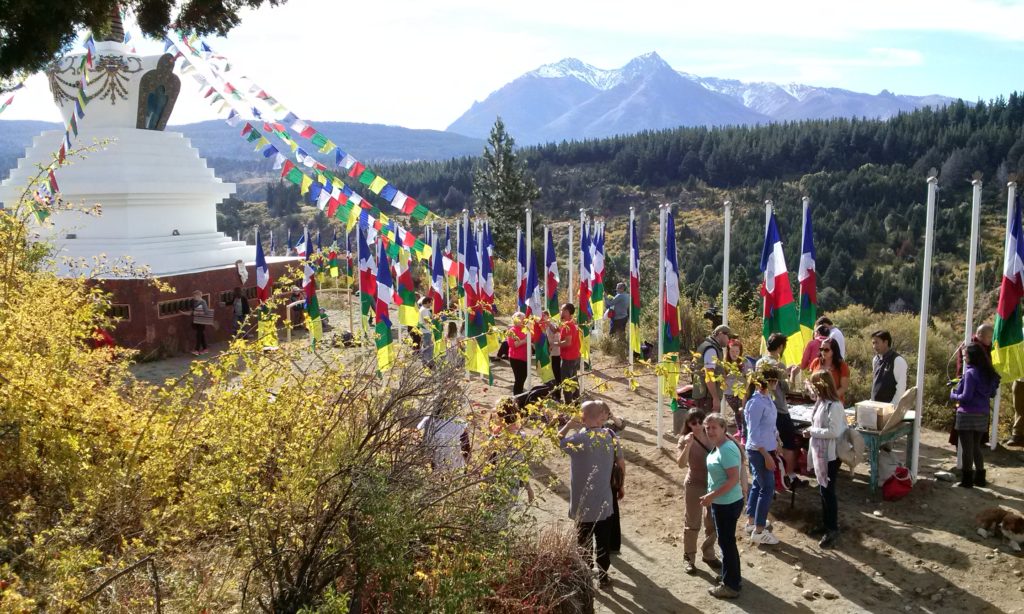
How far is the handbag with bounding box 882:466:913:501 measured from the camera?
25.1 feet

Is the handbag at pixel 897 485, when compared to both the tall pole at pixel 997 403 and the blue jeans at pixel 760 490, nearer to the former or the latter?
the blue jeans at pixel 760 490

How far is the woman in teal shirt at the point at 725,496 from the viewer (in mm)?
5977

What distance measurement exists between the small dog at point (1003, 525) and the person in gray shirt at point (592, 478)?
353 centimetres

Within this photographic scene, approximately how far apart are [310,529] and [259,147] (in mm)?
14425

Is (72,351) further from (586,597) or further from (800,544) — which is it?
(800,544)

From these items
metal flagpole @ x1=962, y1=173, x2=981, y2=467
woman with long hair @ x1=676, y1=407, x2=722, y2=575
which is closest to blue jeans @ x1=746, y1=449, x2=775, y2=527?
woman with long hair @ x1=676, y1=407, x2=722, y2=575

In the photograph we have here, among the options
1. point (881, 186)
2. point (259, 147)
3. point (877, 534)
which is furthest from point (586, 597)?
point (881, 186)

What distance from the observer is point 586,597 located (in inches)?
207

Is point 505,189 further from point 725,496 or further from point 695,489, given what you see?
point 725,496

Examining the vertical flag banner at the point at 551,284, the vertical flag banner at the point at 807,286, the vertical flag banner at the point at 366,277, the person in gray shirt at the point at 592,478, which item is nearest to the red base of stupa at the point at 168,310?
the vertical flag banner at the point at 366,277

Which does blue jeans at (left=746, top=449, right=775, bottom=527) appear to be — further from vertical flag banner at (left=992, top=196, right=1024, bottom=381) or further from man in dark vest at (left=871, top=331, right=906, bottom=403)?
vertical flag banner at (left=992, top=196, right=1024, bottom=381)

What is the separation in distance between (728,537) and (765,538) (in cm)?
113

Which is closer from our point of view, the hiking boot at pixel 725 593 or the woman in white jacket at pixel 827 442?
the hiking boot at pixel 725 593

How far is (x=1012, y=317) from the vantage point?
819 cm
